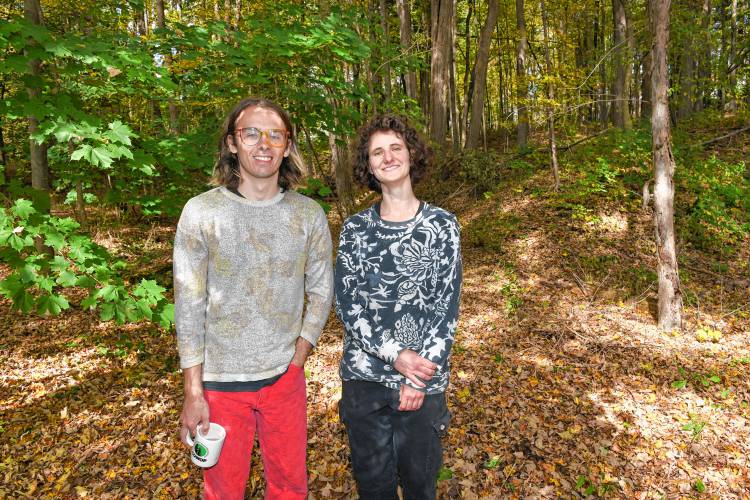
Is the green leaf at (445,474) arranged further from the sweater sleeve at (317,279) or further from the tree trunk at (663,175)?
the tree trunk at (663,175)

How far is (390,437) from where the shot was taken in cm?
215

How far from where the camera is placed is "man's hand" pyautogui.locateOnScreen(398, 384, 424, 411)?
1989mm

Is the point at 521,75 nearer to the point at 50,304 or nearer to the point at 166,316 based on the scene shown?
the point at 166,316

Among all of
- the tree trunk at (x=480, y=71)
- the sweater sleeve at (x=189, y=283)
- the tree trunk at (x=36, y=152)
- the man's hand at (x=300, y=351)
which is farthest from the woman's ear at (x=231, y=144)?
the tree trunk at (x=480, y=71)

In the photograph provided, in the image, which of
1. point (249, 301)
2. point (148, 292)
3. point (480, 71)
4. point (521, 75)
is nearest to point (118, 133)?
point (148, 292)

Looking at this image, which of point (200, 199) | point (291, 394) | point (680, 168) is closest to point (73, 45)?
point (200, 199)

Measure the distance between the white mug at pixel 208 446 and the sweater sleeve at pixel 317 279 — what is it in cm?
60

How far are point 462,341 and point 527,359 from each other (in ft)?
2.88

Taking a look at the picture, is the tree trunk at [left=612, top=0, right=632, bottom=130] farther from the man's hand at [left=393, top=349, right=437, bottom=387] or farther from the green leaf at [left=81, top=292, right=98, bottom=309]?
the green leaf at [left=81, top=292, right=98, bottom=309]

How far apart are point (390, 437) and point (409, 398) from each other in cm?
32

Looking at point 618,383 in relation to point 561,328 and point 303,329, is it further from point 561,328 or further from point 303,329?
point 303,329

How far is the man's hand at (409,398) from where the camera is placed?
1989 mm

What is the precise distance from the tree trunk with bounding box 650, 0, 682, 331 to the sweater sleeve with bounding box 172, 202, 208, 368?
5.67 m

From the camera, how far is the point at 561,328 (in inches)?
226
